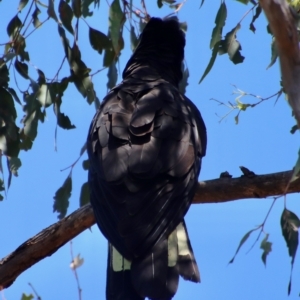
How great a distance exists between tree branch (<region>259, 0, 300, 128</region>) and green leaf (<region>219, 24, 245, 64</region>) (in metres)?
1.60

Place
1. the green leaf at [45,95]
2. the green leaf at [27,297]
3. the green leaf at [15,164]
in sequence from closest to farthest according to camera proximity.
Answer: the green leaf at [27,297] → the green leaf at [45,95] → the green leaf at [15,164]

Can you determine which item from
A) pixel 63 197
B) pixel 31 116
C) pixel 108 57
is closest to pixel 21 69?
pixel 31 116

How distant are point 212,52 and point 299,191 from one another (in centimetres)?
78

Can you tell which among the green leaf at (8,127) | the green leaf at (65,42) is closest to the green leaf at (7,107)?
the green leaf at (8,127)

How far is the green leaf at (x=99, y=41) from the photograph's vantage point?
3.73 m

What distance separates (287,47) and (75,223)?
1495 mm

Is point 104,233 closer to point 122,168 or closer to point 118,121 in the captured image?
point 122,168

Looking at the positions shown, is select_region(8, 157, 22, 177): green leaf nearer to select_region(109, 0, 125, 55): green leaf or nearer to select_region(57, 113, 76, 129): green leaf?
select_region(57, 113, 76, 129): green leaf

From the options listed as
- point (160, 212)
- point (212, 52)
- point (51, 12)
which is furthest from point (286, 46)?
point (51, 12)

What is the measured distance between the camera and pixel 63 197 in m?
3.84

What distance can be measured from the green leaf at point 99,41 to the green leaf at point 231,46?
1.96 feet

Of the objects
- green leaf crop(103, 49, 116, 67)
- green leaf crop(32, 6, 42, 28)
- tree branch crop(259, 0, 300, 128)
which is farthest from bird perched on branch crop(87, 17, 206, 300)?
tree branch crop(259, 0, 300, 128)

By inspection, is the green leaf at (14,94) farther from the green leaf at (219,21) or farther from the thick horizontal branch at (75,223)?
the green leaf at (219,21)

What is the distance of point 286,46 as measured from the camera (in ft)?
6.64
